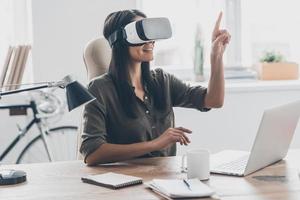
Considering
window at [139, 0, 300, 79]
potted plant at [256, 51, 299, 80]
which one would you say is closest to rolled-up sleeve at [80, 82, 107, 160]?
window at [139, 0, 300, 79]

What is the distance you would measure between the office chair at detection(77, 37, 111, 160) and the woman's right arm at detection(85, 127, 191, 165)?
455 millimetres

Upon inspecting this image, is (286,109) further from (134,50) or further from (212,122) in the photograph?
(212,122)

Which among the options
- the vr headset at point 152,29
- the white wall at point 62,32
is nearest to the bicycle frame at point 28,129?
the white wall at point 62,32

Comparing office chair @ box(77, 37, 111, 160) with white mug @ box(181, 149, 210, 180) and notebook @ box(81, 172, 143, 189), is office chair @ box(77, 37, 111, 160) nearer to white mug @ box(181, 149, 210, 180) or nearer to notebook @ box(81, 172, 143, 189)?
notebook @ box(81, 172, 143, 189)

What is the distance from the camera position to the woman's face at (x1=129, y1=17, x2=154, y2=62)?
239cm

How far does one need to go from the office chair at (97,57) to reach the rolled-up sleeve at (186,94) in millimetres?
A: 300

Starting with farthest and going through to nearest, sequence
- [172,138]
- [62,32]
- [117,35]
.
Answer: [62,32] → [117,35] → [172,138]

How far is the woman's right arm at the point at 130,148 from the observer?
2.14 meters

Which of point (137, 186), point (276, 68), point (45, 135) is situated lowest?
point (45, 135)

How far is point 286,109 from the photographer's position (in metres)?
1.97

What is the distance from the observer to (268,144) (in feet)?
6.46

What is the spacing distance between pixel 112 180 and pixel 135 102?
23.0 inches

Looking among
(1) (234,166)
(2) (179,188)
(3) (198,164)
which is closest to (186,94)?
(1) (234,166)

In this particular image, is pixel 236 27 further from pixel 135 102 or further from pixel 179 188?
pixel 179 188
